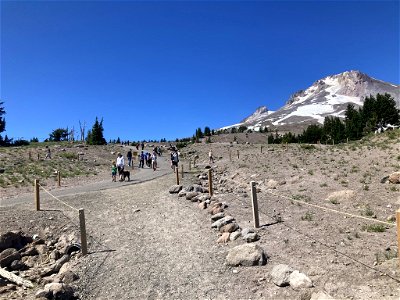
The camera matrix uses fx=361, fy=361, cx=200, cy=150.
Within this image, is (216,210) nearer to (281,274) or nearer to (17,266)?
(281,274)

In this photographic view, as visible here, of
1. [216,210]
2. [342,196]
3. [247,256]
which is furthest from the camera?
[342,196]

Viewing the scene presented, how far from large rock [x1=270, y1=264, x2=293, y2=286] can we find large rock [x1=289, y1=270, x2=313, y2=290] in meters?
0.11

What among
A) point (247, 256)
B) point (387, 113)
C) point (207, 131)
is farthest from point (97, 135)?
point (247, 256)

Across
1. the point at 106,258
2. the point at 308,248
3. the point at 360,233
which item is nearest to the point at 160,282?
the point at 106,258

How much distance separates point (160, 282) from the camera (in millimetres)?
8930

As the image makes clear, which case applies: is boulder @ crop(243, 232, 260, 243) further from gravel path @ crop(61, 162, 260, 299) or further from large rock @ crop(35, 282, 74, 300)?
large rock @ crop(35, 282, 74, 300)

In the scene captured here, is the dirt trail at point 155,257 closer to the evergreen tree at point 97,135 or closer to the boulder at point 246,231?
the boulder at point 246,231

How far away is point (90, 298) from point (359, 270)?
618 centimetres

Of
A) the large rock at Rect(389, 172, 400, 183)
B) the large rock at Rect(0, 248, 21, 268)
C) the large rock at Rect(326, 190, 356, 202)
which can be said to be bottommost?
the large rock at Rect(0, 248, 21, 268)

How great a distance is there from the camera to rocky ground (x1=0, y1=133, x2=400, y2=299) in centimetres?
765

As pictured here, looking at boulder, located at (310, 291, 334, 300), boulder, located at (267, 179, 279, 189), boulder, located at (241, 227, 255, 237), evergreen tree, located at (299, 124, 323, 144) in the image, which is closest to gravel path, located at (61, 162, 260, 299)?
boulder, located at (241, 227, 255, 237)

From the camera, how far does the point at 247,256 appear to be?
8.91 m

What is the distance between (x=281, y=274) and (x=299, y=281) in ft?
1.51

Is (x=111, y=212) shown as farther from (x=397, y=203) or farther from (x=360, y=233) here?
(x=397, y=203)
